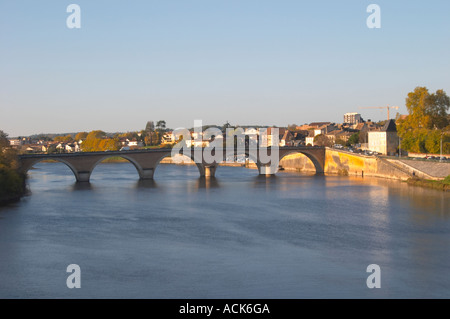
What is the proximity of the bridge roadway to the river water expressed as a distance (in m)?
5.57

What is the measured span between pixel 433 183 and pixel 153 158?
60.8 ft

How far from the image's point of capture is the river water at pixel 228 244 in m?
13.3

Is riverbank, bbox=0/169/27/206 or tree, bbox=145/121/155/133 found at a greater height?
tree, bbox=145/121/155/133

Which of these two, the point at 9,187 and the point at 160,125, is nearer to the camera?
the point at 9,187

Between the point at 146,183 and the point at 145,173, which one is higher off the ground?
the point at 145,173

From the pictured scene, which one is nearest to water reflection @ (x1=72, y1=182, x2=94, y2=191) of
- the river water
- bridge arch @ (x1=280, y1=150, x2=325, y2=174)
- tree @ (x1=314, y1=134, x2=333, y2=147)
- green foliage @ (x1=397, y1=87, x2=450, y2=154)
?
the river water

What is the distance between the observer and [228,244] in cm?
1745

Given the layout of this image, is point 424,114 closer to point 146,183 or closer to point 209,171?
point 209,171

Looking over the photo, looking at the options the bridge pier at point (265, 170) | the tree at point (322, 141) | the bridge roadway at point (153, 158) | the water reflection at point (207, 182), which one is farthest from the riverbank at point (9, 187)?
the tree at point (322, 141)

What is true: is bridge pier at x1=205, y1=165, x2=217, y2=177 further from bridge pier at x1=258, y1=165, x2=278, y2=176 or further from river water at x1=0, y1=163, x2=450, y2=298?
river water at x1=0, y1=163, x2=450, y2=298

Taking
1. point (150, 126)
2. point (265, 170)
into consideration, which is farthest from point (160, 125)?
point (265, 170)

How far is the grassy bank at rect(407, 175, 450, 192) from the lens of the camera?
29484 millimetres
